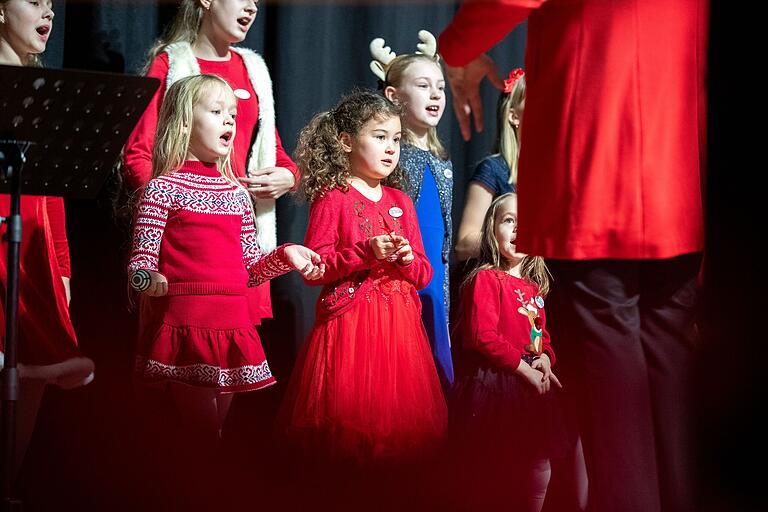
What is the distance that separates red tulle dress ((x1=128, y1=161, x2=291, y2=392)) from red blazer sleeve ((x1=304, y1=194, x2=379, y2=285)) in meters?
0.17

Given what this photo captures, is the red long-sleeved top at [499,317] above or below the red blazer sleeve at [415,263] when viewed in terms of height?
below

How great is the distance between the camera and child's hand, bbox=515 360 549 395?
9.98ft

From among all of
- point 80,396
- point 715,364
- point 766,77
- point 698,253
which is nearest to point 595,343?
point 698,253

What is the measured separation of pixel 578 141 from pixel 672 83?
0.23m

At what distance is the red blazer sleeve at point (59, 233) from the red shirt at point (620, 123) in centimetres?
151

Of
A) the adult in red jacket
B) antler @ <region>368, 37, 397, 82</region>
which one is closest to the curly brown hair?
antler @ <region>368, 37, 397, 82</region>

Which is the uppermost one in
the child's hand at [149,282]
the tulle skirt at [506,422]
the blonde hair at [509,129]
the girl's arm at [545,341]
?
the blonde hair at [509,129]

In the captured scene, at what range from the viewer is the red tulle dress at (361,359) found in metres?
2.77

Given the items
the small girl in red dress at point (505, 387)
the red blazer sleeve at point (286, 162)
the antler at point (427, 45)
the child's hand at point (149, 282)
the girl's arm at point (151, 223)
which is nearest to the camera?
the child's hand at point (149, 282)

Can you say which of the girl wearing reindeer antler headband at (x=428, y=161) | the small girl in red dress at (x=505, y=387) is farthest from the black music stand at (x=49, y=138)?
the small girl in red dress at (x=505, y=387)

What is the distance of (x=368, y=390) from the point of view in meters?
2.79

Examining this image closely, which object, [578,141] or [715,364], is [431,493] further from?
[578,141]

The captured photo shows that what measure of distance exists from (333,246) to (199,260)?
1.28 ft

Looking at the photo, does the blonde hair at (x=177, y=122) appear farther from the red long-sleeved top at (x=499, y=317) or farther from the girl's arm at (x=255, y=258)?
the red long-sleeved top at (x=499, y=317)
